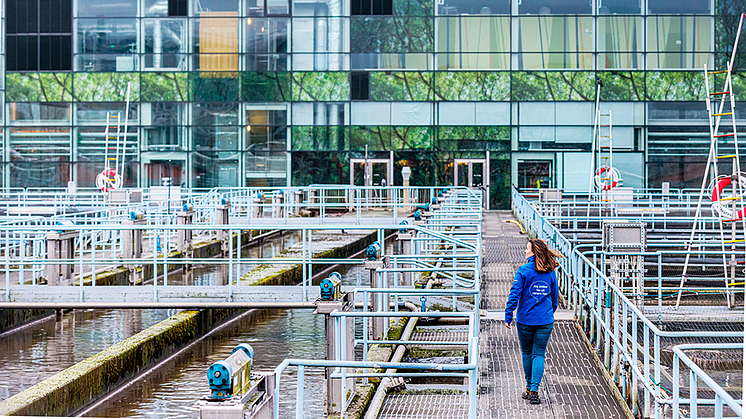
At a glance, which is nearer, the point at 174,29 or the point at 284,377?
the point at 284,377

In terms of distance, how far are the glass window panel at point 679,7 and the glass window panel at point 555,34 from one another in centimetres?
302

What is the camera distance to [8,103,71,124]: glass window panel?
147 feet

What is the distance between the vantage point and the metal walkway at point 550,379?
28.1 ft

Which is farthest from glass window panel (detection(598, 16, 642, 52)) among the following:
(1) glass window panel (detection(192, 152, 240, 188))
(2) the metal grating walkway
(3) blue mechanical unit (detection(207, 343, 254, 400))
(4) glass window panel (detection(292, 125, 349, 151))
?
(3) blue mechanical unit (detection(207, 343, 254, 400))

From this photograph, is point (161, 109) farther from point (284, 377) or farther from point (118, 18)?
point (284, 377)

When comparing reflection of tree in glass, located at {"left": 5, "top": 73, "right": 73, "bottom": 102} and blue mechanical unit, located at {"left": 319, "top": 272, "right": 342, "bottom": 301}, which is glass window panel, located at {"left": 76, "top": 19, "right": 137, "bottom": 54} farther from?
blue mechanical unit, located at {"left": 319, "top": 272, "right": 342, "bottom": 301}

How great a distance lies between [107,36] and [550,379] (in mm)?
39165

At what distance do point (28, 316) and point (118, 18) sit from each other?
99.2ft

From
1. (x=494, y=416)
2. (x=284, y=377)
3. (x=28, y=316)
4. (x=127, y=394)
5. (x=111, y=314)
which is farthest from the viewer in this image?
(x=111, y=314)

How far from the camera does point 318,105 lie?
43.9m

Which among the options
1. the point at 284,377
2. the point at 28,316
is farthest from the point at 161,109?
the point at 284,377

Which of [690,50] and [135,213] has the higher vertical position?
[690,50]

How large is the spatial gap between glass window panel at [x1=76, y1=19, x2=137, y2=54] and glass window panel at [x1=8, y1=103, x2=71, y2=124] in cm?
302

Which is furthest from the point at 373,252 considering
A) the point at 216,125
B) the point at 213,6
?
the point at 213,6
